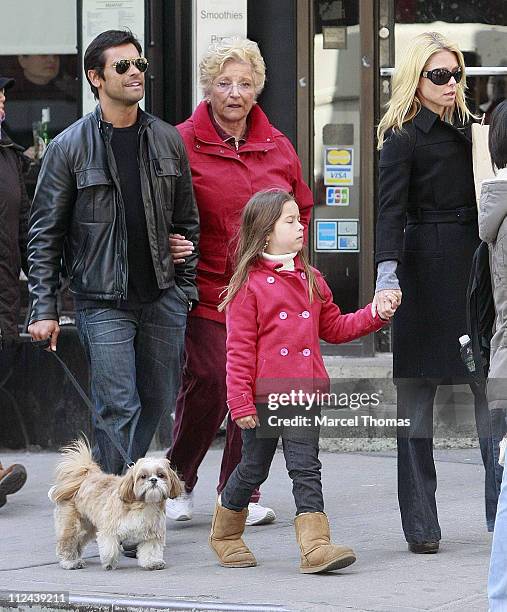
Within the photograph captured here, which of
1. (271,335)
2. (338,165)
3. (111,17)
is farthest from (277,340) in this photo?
(111,17)

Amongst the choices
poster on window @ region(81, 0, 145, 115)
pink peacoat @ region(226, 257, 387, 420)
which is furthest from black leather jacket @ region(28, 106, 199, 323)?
poster on window @ region(81, 0, 145, 115)

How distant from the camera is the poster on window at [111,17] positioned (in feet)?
27.9

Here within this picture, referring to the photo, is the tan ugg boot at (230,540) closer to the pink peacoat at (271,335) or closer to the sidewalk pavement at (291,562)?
the sidewalk pavement at (291,562)

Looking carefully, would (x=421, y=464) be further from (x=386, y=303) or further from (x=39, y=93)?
(x=39, y=93)

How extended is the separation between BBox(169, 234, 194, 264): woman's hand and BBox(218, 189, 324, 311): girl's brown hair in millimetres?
545

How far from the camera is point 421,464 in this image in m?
6.01

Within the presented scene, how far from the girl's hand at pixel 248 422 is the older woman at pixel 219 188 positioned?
0.93m

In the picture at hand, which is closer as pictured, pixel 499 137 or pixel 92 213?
pixel 499 137

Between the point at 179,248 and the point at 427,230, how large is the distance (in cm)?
107

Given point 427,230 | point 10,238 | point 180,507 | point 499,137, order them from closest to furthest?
point 499,137 < point 427,230 < point 180,507 < point 10,238

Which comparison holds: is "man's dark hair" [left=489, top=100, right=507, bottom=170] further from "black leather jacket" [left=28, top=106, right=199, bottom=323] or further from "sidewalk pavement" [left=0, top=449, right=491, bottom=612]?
"black leather jacket" [left=28, top=106, right=199, bottom=323]

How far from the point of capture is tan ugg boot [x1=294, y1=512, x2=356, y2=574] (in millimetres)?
5500

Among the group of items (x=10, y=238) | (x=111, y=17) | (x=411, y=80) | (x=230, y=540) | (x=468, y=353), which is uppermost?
(x=111, y=17)

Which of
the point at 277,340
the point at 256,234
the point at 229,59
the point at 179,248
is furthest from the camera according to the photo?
the point at 229,59
